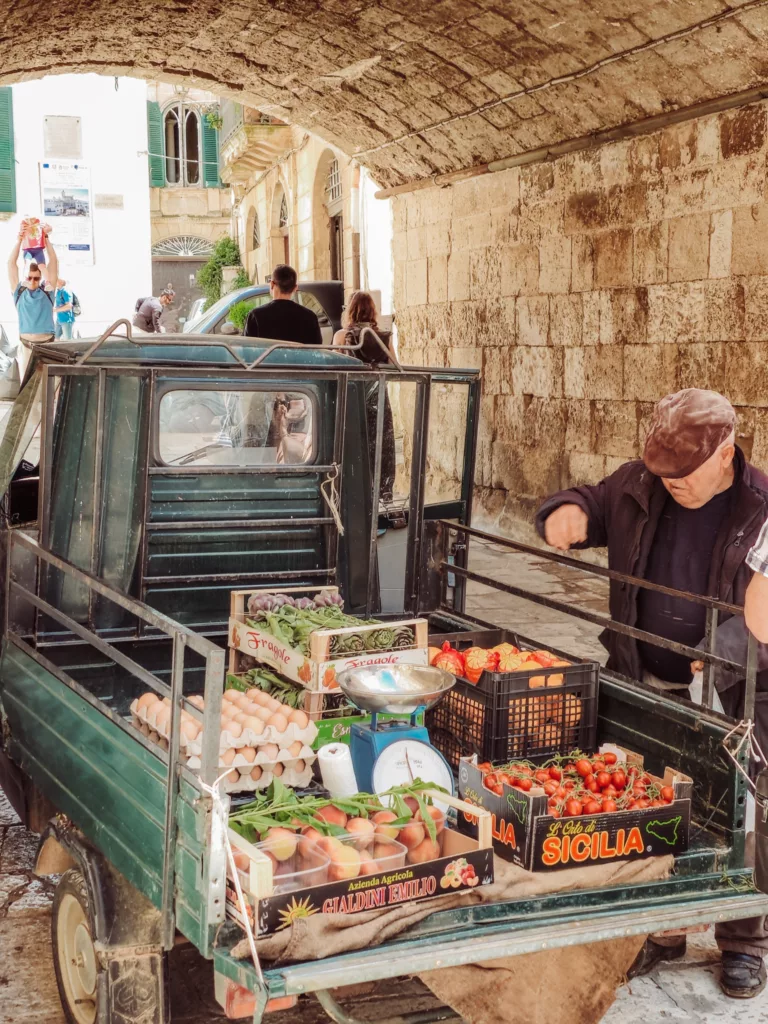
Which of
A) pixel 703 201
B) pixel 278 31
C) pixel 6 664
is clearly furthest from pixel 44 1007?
pixel 278 31

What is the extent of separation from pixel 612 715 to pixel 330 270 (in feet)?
54.9

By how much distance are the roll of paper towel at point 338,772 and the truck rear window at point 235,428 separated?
61.7 inches

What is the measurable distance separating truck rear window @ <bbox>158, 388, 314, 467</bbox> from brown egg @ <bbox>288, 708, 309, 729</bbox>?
4.39 feet

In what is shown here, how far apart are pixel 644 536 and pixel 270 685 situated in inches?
54.2

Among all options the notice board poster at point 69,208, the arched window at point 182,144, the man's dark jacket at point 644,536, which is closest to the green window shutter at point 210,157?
the arched window at point 182,144

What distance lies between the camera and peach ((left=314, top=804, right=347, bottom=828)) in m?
3.06

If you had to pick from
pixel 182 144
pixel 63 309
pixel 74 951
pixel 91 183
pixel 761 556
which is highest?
pixel 182 144

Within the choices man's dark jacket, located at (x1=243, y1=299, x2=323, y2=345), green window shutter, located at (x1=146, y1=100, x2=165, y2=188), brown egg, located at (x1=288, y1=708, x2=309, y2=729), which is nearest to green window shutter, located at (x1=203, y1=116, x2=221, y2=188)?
green window shutter, located at (x1=146, y1=100, x2=165, y2=188)

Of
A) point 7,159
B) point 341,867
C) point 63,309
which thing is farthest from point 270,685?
point 7,159

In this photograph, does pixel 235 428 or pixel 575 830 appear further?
pixel 235 428

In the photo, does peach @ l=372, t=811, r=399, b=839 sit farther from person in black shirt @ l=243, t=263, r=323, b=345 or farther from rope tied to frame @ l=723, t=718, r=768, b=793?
person in black shirt @ l=243, t=263, r=323, b=345

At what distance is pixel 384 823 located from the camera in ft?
9.99

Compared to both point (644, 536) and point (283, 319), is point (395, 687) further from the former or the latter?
point (283, 319)

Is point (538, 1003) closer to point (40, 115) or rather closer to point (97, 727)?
point (97, 727)
